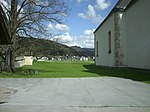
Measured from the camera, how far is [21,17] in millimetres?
29562

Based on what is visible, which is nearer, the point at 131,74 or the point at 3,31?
the point at 3,31

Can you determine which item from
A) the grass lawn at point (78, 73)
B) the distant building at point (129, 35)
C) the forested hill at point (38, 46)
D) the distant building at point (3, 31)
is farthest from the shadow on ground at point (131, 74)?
the distant building at point (3, 31)

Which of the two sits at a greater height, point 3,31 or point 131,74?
point 3,31

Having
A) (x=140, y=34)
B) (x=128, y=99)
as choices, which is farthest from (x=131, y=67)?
(x=128, y=99)

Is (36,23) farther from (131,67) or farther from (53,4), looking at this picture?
(131,67)

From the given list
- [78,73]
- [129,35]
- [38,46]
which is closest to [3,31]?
[38,46]

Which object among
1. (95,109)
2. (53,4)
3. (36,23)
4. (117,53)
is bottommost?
(95,109)

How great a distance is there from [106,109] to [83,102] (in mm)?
1609

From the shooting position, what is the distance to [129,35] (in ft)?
111

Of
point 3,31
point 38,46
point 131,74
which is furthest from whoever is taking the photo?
point 38,46

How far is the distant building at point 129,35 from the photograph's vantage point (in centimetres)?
2733

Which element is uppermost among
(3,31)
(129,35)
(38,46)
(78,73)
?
(129,35)

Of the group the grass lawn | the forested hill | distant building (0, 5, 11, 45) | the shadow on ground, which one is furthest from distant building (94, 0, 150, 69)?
distant building (0, 5, 11, 45)

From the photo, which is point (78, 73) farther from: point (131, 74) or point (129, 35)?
point (129, 35)
